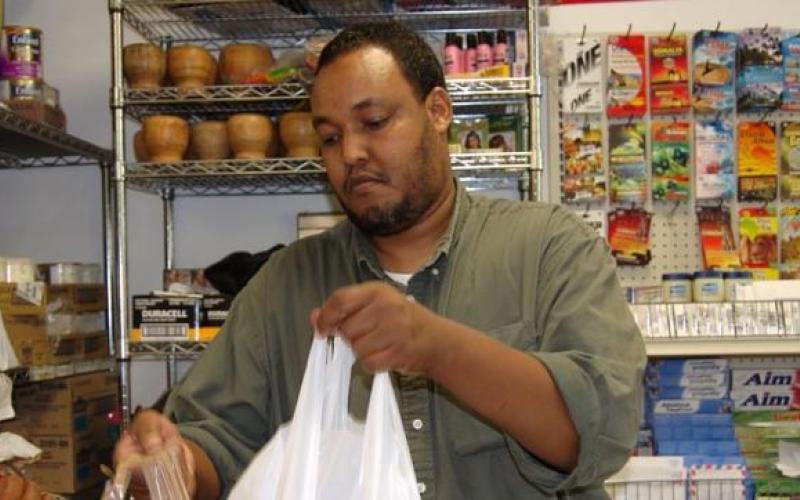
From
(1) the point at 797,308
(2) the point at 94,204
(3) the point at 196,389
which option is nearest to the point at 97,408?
(2) the point at 94,204

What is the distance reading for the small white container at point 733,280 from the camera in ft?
8.06

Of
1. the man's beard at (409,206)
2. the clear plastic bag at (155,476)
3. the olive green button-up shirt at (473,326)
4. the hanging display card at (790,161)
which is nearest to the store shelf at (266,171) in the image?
the hanging display card at (790,161)

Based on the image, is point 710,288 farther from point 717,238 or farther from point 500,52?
point 500,52

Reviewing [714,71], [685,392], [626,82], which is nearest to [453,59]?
[626,82]

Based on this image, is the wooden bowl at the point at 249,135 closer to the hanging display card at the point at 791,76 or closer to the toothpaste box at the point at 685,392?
the toothpaste box at the point at 685,392

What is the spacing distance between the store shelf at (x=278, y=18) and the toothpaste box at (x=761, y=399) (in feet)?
4.30

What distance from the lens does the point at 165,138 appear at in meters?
2.72

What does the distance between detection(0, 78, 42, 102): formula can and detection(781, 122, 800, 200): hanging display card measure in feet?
7.48

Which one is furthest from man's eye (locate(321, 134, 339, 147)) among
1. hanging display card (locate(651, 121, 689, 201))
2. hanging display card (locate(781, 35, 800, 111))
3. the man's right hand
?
hanging display card (locate(781, 35, 800, 111))

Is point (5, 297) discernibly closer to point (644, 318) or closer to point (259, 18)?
point (259, 18)

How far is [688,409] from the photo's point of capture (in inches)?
107

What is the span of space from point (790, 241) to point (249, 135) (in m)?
1.66

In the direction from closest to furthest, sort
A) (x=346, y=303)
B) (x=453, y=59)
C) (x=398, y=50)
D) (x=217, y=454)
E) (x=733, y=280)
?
1. (x=346, y=303)
2. (x=217, y=454)
3. (x=398, y=50)
4. (x=733, y=280)
5. (x=453, y=59)

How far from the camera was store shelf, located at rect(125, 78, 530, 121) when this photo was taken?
2646 mm
